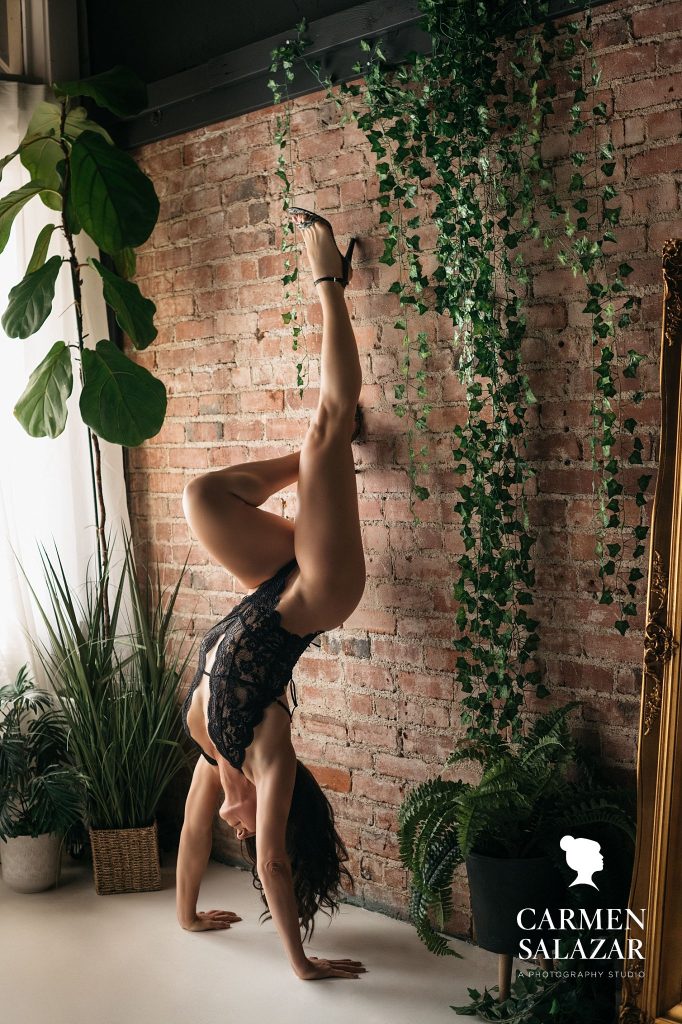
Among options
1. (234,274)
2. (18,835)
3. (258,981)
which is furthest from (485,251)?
(18,835)

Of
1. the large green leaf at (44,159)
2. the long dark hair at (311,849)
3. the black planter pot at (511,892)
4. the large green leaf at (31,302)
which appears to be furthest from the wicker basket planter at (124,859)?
the large green leaf at (44,159)

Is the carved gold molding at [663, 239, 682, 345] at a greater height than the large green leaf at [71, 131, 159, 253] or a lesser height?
lesser

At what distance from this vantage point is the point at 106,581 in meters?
3.71

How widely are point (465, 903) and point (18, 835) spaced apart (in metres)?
1.49

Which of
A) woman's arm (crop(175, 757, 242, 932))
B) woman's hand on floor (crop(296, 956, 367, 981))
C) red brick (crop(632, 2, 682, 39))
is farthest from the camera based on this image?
woman's arm (crop(175, 757, 242, 932))

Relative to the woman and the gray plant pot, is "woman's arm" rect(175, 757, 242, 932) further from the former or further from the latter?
the gray plant pot

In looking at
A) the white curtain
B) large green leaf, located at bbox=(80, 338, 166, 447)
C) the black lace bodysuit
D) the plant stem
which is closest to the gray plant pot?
the white curtain

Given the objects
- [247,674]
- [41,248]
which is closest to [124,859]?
[247,674]

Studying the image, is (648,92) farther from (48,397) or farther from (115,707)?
(115,707)

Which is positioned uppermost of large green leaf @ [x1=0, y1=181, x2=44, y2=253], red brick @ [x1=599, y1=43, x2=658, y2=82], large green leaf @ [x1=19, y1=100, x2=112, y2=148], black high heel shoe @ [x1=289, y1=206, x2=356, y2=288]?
large green leaf @ [x1=19, y1=100, x2=112, y2=148]

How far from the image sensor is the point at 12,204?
3551 millimetres

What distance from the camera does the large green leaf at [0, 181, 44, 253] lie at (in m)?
3.53

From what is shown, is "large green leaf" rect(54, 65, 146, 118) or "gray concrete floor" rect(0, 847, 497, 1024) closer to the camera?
"gray concrete floor" rect(0, 847, 497, 1024)

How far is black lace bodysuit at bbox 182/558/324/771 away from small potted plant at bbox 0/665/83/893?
0.81m
